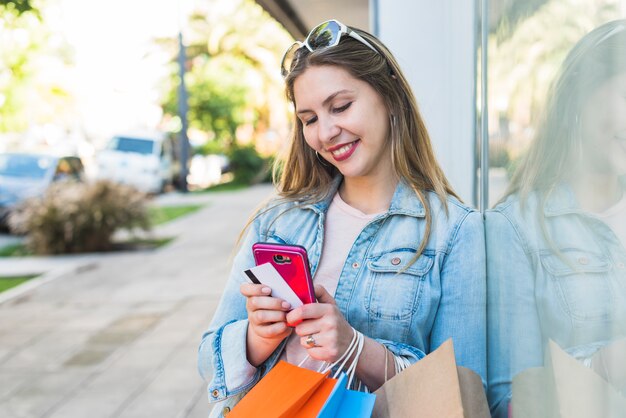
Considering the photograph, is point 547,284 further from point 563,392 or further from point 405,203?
point 405,203

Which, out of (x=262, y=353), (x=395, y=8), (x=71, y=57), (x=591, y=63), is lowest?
(x=262, y=353)

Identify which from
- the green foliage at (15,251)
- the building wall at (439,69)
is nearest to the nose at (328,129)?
the building wall at (439,69)

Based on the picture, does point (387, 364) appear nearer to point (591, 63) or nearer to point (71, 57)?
point (591, 63)

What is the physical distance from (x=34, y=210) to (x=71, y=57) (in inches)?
694

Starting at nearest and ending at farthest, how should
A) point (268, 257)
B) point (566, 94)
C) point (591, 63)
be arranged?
point (591, 63), point (566, 94), point (268, 257)

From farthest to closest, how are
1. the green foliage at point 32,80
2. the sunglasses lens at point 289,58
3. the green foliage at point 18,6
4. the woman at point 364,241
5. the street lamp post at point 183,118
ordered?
the street lamp post at point 183,118
the green foliage at point 32,80
the green foliage at point 18,6
the sunglasses lens at point 289,58
the woman at point 364,241

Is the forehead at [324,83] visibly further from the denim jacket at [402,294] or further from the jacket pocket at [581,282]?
the jacket pocket at [581,282]

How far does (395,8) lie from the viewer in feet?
11.5

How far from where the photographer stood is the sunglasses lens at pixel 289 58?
176 cm

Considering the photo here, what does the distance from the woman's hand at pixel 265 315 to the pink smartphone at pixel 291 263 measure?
5 cm

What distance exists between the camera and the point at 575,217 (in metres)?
1.02

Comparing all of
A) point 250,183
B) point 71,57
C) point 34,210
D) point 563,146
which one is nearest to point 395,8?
point 563,146

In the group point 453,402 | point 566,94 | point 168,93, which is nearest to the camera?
point 566,94

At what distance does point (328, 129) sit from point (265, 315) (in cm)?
46
